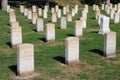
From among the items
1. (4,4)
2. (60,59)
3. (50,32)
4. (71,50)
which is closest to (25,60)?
(71,50)

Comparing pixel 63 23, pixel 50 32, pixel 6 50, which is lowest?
pixel 6 50

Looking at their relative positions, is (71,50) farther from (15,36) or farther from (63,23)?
(63,23)

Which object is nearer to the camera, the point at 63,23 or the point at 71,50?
the point at 71,50

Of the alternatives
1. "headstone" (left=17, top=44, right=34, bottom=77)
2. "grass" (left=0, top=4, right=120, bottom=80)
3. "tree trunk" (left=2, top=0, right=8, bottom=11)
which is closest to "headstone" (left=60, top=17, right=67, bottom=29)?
"grass" (left=0, top=4, right=120, bottom=80)

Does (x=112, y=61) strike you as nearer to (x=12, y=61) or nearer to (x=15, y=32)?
(x=12, y=61)

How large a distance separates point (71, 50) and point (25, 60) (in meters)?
1.91

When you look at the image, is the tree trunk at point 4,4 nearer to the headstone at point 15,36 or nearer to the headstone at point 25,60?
the headstone at point 15,36

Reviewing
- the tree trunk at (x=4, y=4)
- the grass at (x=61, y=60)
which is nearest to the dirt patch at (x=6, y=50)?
the grass at (x=61, y=60)

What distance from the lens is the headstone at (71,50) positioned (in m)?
11.5

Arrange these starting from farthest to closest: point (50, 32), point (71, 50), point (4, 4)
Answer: point (4, 4)
point (50, 32)
point (71, 50)

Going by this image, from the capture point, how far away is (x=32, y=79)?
33.4 ft

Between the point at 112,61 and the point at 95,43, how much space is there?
10.2 feet

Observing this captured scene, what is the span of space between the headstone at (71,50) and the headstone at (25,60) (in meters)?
1.53

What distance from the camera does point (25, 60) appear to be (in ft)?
34.4
